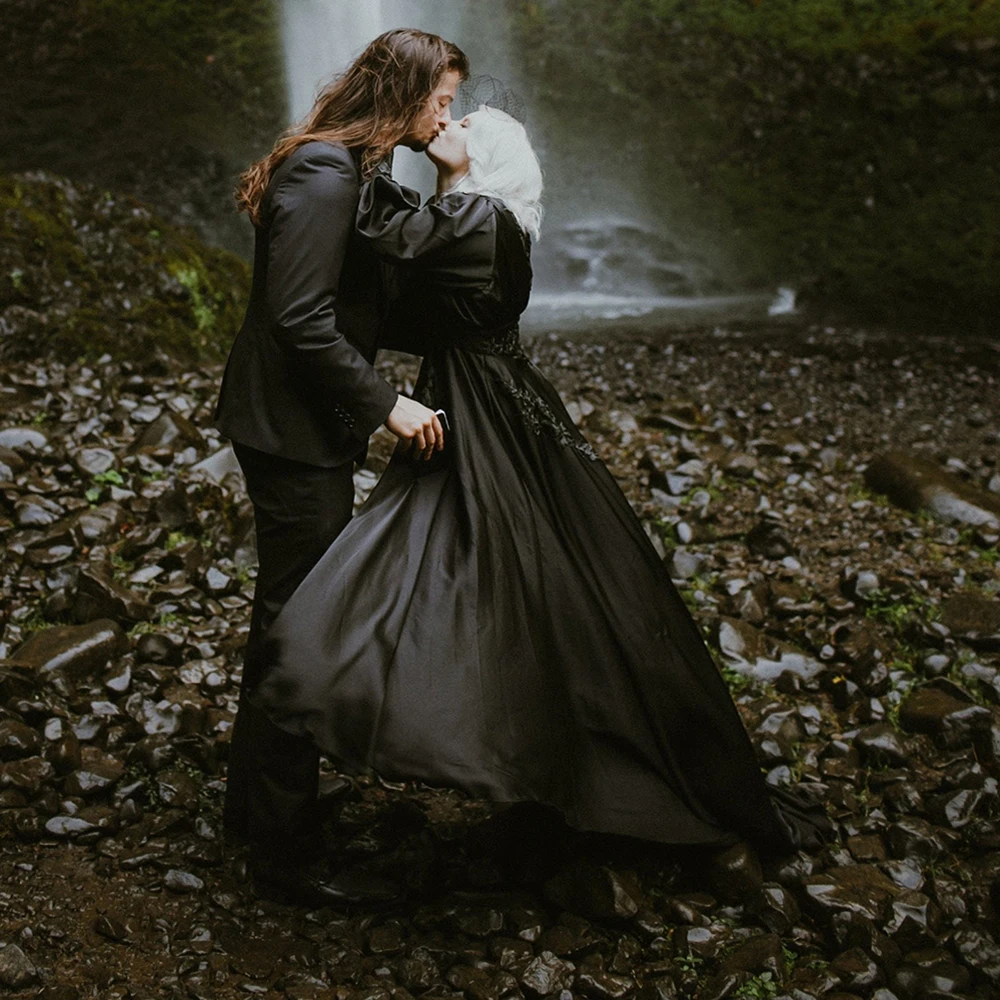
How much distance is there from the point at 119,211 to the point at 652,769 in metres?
6.48

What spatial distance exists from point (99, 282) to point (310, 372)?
5137mm

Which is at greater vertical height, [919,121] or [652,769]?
[919,121]

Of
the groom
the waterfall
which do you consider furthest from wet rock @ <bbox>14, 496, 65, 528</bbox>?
the waterfall

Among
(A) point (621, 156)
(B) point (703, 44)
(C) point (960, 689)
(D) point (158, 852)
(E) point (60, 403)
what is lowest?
(D) point (158, 852)

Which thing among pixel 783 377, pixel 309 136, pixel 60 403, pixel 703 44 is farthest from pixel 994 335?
pixel 309 136

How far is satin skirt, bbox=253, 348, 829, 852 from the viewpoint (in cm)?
258

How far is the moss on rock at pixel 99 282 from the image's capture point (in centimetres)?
676

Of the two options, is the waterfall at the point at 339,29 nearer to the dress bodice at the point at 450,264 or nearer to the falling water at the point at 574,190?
Answer: the falling water at the point at 574,190

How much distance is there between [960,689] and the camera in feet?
13.3

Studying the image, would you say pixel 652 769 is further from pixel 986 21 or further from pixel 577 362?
pixel 986 21

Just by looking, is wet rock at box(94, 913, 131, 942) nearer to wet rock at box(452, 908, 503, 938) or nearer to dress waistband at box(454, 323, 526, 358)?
wet rock at box(452, 908, 503, 938)

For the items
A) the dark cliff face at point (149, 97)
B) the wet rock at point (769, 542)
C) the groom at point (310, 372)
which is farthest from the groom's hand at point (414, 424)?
the dark cliff face at point (149, 97)

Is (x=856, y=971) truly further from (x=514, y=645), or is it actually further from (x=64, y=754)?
(x=64, y=754)

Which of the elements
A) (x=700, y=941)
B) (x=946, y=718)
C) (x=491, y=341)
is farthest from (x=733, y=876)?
(x=491, y=341)
